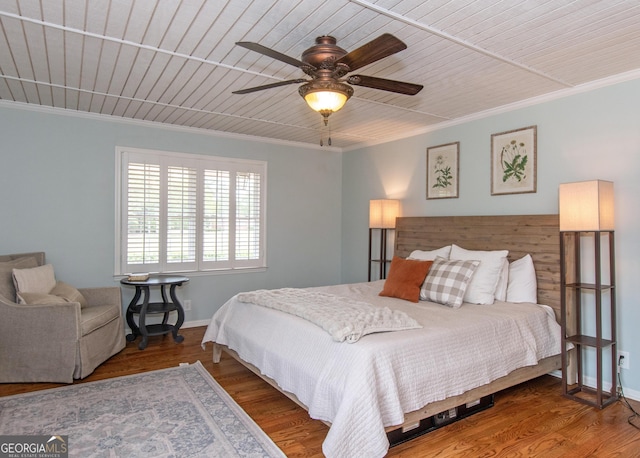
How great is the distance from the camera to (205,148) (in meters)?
5.08

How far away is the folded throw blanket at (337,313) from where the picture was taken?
2434 millimetres

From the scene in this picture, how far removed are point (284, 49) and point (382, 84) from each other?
2.40 ft

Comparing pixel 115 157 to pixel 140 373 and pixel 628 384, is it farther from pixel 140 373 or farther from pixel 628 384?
pixel 628 384

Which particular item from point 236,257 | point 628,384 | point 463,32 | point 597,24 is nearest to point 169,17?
point 463,32

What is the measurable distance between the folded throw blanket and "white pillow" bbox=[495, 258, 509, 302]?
118cm

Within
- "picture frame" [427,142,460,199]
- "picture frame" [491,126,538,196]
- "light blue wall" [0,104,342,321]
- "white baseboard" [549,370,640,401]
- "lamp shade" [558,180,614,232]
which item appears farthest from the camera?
"picture frame" [427,142,460,199]

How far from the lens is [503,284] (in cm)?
359

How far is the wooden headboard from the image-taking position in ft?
11.4

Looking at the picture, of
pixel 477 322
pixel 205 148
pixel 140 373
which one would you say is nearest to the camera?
pixel 477 322

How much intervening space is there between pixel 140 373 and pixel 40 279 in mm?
1239

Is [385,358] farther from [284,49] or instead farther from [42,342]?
→ [42,342]

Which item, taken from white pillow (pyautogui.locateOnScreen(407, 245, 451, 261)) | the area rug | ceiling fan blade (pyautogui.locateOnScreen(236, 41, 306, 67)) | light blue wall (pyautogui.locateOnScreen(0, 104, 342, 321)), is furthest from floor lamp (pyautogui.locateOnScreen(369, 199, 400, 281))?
ceiling fan blade (pyautogui.locateOnScreen(236, 41, 306, 67))

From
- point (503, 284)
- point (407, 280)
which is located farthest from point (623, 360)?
point (407, 280)

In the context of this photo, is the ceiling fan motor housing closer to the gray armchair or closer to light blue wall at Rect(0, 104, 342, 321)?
the gray armchair
